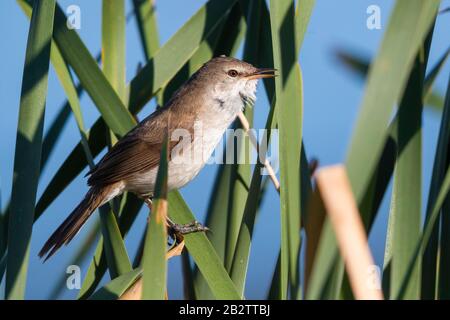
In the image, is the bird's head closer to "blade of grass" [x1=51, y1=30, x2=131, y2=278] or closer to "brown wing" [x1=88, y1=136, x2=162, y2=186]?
"brown wing" [x1=88, y1=136, x2=162, y2=186]

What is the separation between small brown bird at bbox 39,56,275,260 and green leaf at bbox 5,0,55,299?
59 centimetres

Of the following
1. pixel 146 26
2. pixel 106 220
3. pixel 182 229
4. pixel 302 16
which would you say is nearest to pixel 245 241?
pixel 182 229

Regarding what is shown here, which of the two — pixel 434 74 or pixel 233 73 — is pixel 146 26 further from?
pixel 434 74

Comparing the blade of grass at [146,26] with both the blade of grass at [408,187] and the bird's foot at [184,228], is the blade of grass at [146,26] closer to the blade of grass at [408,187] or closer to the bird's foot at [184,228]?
the bird's foot at [184,228]

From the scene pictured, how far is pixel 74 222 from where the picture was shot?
256 centimetres

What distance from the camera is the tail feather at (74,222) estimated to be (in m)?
2.49

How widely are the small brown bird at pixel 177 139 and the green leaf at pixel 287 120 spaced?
2.50 feet

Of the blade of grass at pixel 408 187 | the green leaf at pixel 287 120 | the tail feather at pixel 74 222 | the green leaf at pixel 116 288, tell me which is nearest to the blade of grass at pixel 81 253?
the tail feather at pixel 74 222

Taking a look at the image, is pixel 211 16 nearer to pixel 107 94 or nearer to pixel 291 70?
pixel 107 94

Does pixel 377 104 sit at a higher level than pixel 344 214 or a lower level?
higher

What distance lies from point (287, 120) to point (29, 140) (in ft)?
2.44
